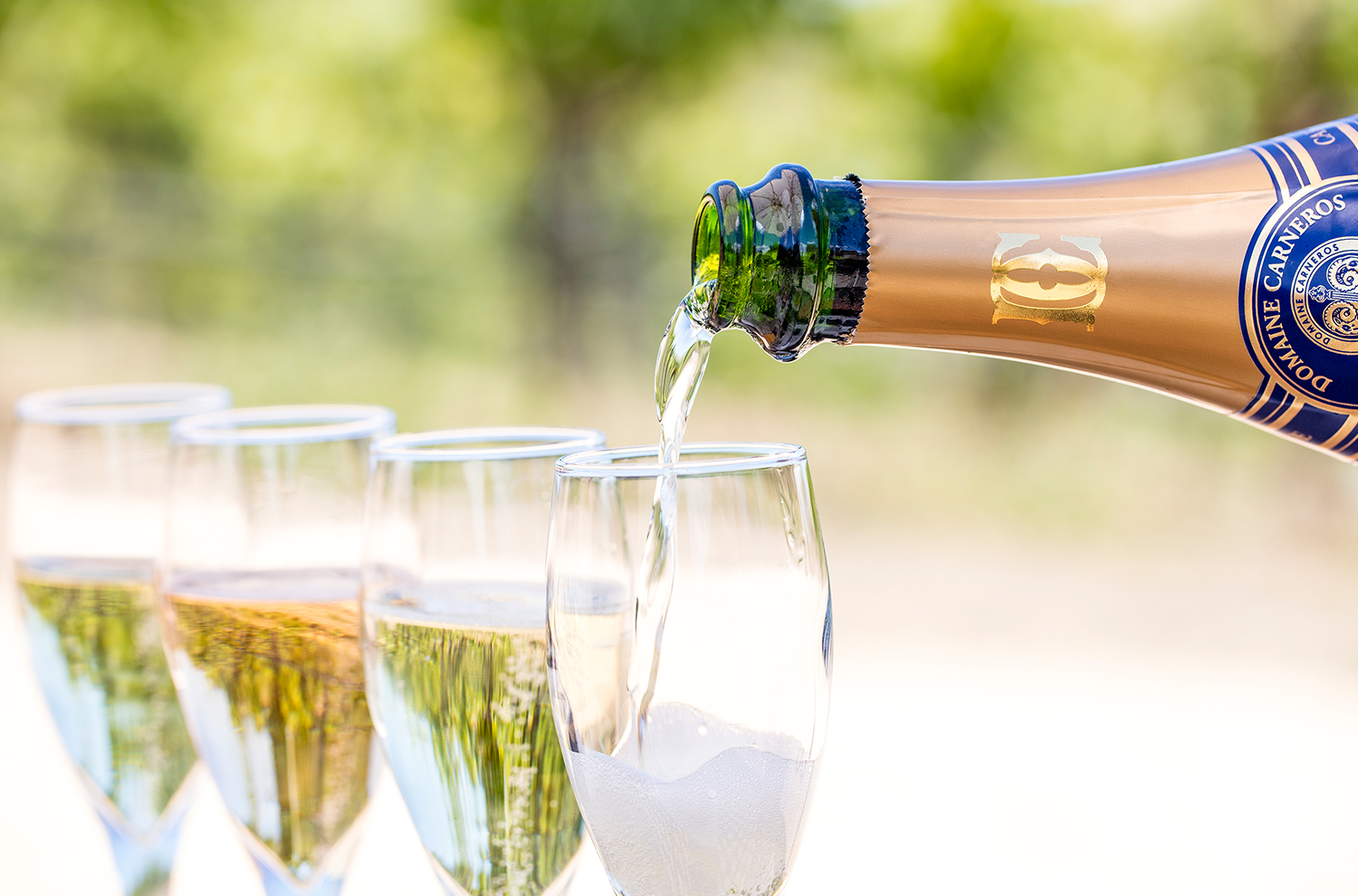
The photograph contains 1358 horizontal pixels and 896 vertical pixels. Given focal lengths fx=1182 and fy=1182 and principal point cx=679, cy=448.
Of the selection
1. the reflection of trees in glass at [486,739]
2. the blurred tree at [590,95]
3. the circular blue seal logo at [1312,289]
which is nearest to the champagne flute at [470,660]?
the reflection of trees in glass at [486,739]

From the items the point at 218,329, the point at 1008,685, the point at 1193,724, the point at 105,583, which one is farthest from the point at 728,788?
the point at 218,329

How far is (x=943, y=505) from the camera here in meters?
5.31

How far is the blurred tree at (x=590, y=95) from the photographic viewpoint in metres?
6.47

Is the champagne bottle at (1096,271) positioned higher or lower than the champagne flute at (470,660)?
higher

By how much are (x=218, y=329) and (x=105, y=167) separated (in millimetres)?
1201

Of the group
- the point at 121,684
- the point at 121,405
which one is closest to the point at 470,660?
the point at 121,684

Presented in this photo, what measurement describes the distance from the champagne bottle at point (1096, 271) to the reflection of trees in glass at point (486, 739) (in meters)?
0.23

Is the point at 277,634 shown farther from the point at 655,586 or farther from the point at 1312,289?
the point at 1312,289

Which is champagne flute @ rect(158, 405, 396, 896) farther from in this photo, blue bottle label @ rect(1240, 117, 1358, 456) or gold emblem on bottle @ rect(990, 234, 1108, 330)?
blue bottle label @ rect(1240, 117, 1358, 456)

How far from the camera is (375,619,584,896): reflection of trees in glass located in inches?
25.3

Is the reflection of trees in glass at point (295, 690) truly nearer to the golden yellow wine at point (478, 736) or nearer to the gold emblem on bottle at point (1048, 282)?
the golden yellow wine at point (478, 736)

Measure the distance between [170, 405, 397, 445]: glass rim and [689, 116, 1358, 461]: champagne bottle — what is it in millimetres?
244

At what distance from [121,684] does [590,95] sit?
623cm

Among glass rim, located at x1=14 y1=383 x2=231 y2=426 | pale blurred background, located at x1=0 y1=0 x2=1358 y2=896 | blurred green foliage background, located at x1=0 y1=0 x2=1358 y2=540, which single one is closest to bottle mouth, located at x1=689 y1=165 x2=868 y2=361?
glass rim, located at x1=14 y1=383 x2=231 y2=426
